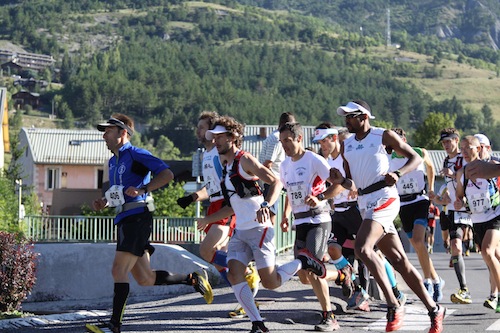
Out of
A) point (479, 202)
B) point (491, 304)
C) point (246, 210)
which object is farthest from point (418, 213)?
point (246, 210)

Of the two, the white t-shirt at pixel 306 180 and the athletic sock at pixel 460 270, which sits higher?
the white t-shirt at pixel 306 180

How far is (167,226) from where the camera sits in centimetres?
2350

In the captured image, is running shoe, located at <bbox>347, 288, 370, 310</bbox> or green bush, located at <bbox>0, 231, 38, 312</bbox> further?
green bush, located at <bbox>0, 231, 38, 312</bbox>

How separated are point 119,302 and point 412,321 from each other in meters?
2.99

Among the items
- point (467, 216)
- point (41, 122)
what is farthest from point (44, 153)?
point (467, 216)

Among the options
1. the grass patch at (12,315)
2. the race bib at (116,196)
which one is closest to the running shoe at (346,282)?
the race bib at (116,196)

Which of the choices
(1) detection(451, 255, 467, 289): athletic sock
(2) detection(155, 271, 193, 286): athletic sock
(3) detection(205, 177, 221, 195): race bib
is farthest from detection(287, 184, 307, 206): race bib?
(1) detection(451, 255, 467, 289): athletic sock

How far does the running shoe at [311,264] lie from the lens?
390 inches

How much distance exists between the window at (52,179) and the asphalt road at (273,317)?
9050 cm

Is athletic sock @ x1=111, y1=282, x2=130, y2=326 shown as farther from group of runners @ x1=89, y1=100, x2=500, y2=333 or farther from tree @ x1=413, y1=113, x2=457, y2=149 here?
tree @ x1=413, y1=113, x2=457, y2=149

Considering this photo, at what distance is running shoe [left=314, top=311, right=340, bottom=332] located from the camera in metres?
9.99

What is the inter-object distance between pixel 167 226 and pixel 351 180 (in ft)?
46.4

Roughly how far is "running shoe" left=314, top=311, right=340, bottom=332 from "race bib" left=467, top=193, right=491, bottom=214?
2.52 metres

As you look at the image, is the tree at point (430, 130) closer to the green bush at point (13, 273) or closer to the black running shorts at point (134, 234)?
the green bush at point (13, 273)
